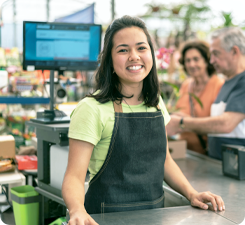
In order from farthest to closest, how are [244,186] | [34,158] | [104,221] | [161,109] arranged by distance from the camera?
[34,158], [244,186], [161,109], [104,221]

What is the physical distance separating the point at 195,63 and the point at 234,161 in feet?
4.68

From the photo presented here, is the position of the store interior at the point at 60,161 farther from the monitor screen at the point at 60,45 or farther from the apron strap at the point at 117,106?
the apron strap at the point at 117,106

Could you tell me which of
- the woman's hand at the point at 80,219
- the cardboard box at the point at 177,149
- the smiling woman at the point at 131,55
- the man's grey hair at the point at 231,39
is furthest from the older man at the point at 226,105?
the woman's hand at the point at 80,219

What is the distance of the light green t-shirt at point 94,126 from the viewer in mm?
1171

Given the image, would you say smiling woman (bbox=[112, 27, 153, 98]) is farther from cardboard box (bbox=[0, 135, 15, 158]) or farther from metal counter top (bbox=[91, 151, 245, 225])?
cardboard box (bbox=[0, 135, 15, 158])

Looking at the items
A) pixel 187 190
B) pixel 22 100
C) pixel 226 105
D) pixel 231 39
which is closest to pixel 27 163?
pixel 22 100

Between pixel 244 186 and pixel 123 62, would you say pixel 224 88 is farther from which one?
pixel 123 62

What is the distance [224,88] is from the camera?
2.37 m

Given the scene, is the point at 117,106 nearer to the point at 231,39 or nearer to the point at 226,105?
A: the point at 226,105

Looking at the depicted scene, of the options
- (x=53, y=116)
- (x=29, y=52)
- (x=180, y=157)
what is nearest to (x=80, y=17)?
→ (x=29, y=52)

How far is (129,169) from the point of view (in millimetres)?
1262

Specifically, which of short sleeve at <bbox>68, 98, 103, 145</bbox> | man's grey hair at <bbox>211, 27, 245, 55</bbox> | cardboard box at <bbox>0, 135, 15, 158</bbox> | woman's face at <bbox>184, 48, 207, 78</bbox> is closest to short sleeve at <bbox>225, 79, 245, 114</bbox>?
man's grey hair at <bbox>211, 27, 245, 55</bbox>

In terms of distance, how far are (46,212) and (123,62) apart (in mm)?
1093

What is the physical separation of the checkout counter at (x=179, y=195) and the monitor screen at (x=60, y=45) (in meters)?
0.39
